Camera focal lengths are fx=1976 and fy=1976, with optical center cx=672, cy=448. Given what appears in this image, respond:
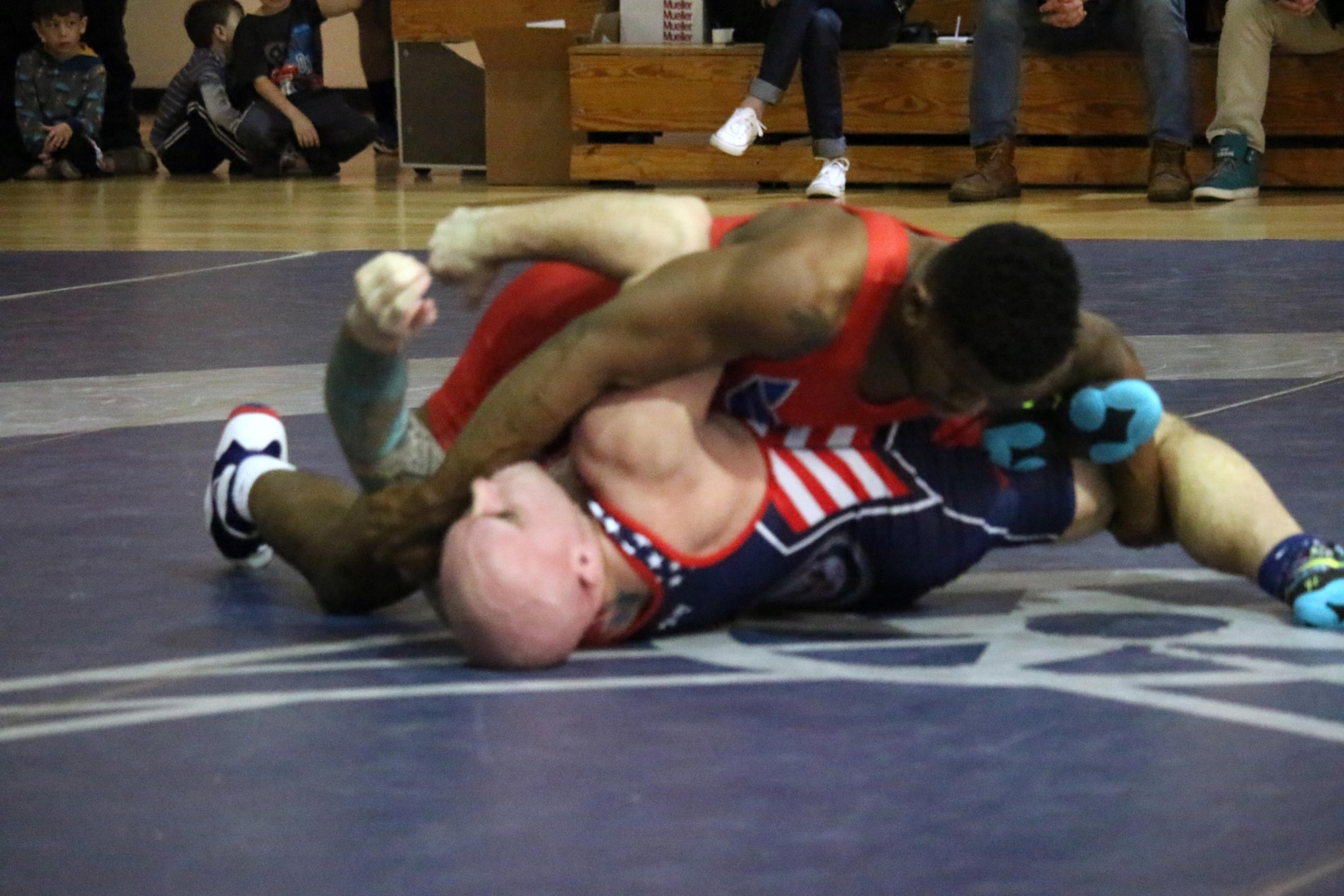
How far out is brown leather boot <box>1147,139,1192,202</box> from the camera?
593 cm

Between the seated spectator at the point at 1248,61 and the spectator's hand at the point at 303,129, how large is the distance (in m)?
3.40

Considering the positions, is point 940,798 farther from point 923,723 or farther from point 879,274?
point 879,274

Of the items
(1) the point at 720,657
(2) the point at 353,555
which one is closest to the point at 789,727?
(1) the point at 720,657

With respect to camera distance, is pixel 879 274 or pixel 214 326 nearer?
pixel 879 274

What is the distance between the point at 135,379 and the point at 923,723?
6.49 feet

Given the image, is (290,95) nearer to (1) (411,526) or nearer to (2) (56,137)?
(2) (56,137)

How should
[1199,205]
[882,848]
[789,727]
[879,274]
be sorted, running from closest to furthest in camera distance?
[882,848]
[789,727]
[879,274]
[1199,205]

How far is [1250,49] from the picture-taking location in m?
5.80

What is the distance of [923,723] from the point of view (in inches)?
62.4

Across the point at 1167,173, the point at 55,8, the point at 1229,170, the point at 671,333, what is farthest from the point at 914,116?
the point at 671,333

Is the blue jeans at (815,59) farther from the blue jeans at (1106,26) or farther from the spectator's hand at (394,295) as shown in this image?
the spectator's hand at (394,295)

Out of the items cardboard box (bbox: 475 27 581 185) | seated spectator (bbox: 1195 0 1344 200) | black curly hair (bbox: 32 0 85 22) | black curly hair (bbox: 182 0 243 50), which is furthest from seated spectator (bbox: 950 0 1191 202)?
black curly hair (bbox: 32 0 85 22)

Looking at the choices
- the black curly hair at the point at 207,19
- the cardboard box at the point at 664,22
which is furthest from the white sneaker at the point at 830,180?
the black curly hair at the point at 207,19

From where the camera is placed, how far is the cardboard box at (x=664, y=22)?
6.70 meters
